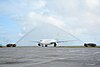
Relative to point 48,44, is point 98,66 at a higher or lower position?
lower

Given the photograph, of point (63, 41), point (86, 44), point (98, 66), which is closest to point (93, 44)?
point (86, 44)

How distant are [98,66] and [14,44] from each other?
542ft

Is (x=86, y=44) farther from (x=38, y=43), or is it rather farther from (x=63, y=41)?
(x=38, y=43)

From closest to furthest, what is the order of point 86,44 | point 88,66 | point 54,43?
point 88,66, point 86,44, point 54,43

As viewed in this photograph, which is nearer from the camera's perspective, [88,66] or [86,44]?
[88,66]

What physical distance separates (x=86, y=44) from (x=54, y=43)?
2441 centimetres

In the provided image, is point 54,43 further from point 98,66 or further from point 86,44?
point 98,66

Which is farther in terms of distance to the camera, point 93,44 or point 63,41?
point 63,41

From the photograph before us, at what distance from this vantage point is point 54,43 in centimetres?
18312

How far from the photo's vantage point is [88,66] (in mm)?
21656

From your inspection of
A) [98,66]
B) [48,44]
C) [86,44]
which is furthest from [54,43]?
[98,66]

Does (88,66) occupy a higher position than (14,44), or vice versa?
(14,44)

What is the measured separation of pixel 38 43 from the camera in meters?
193

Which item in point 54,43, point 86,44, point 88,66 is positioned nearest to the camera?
point 88,66
